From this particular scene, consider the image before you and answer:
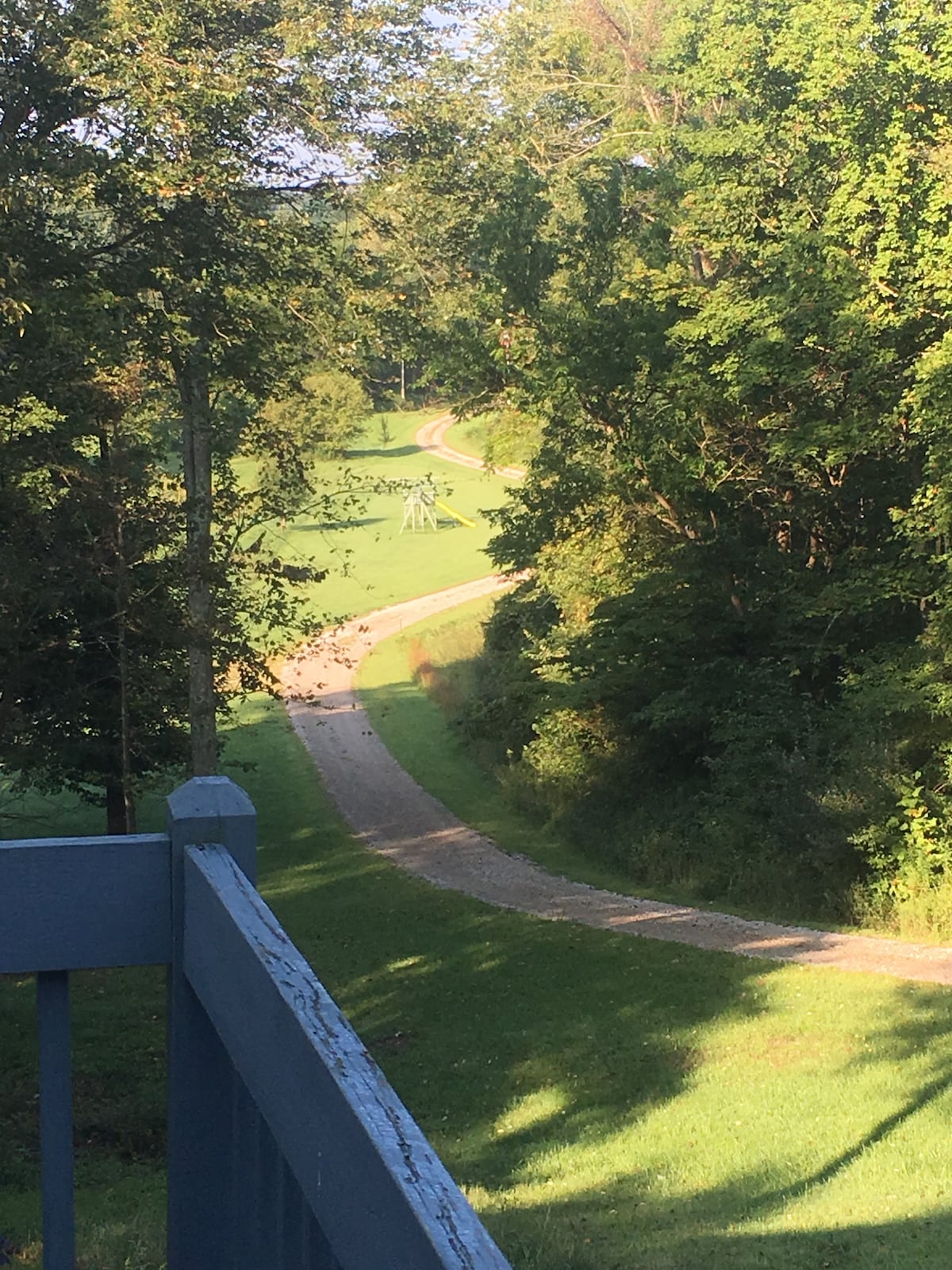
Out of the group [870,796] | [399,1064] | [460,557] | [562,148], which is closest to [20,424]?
[399,1064]

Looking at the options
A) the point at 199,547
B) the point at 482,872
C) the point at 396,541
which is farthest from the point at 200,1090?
the point at 396,541

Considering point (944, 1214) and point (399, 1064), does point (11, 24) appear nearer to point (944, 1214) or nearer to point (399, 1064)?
point (399, 1064)

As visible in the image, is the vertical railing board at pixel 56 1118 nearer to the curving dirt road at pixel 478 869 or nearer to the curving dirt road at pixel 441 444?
the curving dirt road at pixel 478 869

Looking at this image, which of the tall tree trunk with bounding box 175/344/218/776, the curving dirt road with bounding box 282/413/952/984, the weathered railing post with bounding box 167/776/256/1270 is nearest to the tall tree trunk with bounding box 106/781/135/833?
the tall tree trunk with bounding box 175/344/218/776

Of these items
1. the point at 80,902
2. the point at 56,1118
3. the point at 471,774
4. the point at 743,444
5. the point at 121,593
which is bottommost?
the point at 471,774

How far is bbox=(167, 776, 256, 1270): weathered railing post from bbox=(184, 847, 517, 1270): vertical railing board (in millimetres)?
37

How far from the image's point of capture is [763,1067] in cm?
1104

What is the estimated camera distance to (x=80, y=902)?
2082 millimetres

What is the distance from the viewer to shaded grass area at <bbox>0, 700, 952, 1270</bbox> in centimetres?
621

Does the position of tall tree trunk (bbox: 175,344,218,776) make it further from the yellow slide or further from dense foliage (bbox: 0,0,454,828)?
the yellow slide

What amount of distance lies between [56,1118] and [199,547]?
13.4 m

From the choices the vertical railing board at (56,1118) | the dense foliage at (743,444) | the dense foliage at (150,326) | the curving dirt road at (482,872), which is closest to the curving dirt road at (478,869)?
the curving dirt road at (482,872)

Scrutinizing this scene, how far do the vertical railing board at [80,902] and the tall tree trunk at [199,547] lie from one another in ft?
41.9

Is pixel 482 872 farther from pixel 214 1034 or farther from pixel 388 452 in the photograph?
pixel 388 452
